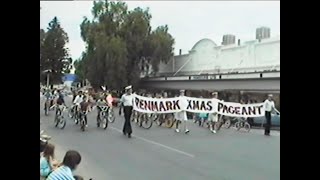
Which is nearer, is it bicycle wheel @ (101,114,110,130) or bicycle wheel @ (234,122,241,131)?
bicycle wheel @ (101,114,110,130)

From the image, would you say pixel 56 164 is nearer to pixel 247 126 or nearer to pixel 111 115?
pixel 111 115

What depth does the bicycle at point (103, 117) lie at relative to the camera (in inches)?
79.0

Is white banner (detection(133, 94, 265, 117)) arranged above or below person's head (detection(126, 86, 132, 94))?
below

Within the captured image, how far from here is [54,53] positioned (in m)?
2.00

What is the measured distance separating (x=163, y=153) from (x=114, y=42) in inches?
25.0

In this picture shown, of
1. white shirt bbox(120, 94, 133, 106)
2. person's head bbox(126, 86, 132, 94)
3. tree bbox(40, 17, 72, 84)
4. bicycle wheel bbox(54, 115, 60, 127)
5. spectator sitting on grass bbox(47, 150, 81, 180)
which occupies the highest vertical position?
tree bbox(40, 17, 72, 84)

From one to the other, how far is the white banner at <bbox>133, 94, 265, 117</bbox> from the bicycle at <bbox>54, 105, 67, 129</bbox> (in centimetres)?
37

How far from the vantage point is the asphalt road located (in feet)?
6.22

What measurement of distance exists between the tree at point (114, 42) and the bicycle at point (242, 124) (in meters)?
0.60

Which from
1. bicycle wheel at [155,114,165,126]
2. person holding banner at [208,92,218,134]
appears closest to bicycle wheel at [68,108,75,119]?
bicycle wheel at [155,114,165,126]

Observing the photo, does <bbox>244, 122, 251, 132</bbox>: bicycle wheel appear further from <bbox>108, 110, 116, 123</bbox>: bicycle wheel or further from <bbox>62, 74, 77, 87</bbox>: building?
<bbox>62, 74, 77, 87</bbox>: building
